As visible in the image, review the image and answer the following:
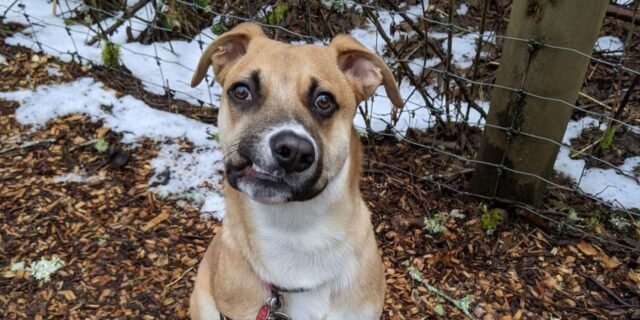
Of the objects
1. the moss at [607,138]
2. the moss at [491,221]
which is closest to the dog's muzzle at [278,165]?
the moss at [491,221]

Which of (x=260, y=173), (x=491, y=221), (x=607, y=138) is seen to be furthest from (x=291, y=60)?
(x=607, y=138)

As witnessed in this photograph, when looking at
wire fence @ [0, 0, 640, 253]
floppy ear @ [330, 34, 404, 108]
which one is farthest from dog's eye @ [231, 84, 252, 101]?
wire fence @ [0, 0, 640, 253]

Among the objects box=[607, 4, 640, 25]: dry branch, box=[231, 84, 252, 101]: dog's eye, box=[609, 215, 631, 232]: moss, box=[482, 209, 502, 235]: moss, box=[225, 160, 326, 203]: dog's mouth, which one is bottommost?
box=[482, 209, 502, 235]: moss

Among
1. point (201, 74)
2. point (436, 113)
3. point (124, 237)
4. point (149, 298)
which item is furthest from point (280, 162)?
point (436, 113)

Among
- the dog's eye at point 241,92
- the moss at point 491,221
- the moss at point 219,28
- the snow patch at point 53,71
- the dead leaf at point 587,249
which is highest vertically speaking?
the dog's eye at point 241,92

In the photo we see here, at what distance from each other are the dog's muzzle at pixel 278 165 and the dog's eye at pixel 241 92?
0.27 metres

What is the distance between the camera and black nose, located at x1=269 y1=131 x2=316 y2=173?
213 centimetres

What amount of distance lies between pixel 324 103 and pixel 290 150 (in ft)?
1.57

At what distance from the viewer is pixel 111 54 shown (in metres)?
5.21

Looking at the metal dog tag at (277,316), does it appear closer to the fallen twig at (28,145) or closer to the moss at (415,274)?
the moss at (415,274)

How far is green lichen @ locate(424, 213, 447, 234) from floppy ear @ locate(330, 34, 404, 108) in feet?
4.76

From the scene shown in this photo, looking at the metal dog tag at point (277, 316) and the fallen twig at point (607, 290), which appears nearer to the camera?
the metal dog tag at point (277, 316)

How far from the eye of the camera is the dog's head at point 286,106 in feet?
7.26

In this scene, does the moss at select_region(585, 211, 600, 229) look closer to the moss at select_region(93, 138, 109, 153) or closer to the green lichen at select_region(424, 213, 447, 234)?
the green lichen at select_region(424, 213, 447, 234)
